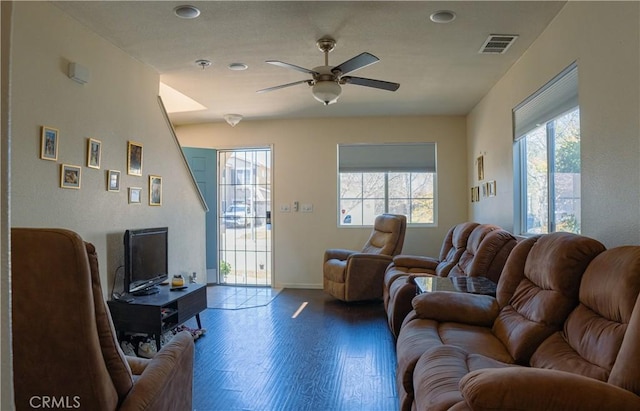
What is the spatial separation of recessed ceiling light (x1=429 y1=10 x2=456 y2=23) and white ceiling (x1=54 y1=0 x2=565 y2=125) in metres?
0.04

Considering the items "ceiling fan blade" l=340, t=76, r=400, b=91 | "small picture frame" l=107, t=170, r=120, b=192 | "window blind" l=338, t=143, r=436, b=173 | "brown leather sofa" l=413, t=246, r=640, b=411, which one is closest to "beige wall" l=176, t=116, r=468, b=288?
"window blind" l=338, t=143, r=436, b=173

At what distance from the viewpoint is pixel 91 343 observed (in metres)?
1.21

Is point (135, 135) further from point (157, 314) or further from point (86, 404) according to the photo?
point (86, 404)

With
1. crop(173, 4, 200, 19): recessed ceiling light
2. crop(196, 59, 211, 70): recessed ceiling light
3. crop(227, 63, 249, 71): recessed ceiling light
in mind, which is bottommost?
crop(173, 4, 200, 19): recessed ceiling light

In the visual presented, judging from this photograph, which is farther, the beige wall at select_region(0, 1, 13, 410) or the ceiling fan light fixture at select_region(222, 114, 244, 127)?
the ceiling fan light fixture at select_region(222, 114, 244, 127)

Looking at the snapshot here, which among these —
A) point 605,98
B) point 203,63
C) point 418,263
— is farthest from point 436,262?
point 203,63

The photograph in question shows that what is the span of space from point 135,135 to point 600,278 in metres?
3.45

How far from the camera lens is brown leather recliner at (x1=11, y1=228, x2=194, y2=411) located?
1.15 m

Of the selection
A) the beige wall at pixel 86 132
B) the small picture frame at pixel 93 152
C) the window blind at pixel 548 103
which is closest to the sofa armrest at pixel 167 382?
the beige wall at pixel 86 132

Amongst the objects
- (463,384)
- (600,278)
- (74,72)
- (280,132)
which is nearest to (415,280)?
(600,278)

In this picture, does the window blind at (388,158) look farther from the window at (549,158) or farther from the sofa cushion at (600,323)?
the sofa cushion at (600,323)

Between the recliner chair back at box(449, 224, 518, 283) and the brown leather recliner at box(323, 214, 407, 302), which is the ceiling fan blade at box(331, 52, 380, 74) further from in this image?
the brown leather recliner at box(323, 214, 407, 302)

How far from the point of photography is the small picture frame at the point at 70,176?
2635mm

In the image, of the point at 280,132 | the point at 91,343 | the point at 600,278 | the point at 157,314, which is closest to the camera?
the point at 91,343
